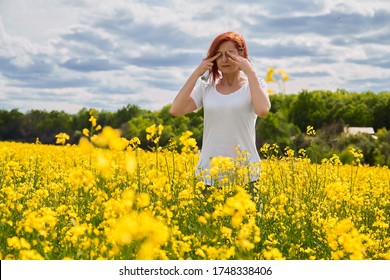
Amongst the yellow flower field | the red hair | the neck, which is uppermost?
the red hair

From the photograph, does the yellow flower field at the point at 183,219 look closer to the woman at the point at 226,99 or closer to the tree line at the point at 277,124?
the woman at the point at 226,99

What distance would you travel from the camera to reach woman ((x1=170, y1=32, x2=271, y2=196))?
445cm

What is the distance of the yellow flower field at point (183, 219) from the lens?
2.77m

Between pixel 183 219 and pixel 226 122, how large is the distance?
2.66ft

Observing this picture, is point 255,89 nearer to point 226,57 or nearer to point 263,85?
Answer: point 263,85

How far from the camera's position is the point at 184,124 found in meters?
34.1

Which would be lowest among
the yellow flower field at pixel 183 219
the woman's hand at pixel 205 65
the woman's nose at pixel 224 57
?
the yellow flower field at pixel 183 219

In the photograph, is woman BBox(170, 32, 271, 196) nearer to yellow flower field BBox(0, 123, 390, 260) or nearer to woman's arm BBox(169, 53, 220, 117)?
woman's arm BBox(169, 53, 220, 117)

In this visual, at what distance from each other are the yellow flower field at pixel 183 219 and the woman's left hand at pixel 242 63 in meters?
0.66

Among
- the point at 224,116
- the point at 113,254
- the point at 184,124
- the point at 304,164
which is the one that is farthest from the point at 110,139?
the point at 184,124

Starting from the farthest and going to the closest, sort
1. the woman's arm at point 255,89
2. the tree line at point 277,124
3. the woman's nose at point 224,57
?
the tree line at point 277,124, the woman's nose at point 224,57, the woman's arm at point 255,89

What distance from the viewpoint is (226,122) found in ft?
14.8

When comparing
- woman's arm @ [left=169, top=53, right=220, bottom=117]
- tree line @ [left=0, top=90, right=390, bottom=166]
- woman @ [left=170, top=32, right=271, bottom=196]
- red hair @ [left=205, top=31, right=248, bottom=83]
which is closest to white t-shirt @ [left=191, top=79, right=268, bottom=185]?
woman @ [left=170, top=32, right=271, bottom=196]

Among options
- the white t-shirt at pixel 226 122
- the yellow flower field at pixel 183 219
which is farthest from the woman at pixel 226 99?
the yellow flower field at pixel 183 219
